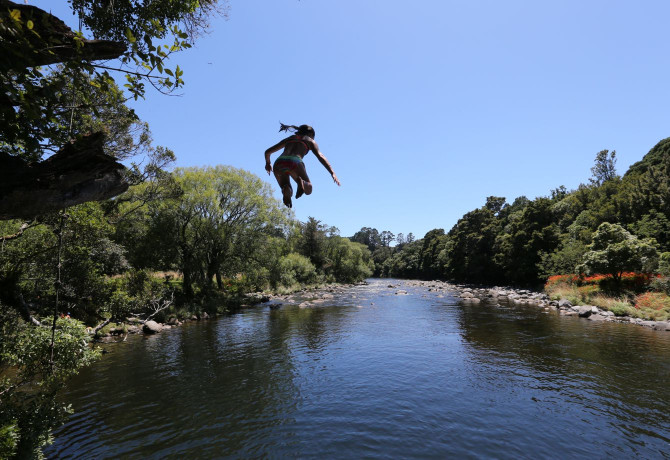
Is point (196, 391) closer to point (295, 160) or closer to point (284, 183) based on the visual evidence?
point (284, 183)

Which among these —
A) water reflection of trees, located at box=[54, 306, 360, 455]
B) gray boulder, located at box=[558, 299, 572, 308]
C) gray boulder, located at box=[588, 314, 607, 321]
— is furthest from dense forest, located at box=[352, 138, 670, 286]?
water reflection of trees, located at box=[54, 306, 360, 455]

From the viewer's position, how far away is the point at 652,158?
1905 inches

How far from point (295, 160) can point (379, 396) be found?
8.74 meters

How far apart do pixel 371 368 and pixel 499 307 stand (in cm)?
2008

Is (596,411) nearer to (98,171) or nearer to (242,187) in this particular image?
(98,171)

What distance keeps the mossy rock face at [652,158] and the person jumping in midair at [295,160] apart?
60.5 meters

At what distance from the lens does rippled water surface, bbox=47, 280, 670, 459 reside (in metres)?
7.07

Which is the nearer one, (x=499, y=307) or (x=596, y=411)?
(x=596, y=411)

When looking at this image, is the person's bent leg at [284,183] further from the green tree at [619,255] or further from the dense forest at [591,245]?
the green tree at [619,255]

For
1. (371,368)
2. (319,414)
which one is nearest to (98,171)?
(319,414)

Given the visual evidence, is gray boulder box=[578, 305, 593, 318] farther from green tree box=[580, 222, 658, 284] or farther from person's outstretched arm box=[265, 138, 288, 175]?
person's outstretched arm box=[265, 138, 288, 175]

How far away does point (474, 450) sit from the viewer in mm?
6832

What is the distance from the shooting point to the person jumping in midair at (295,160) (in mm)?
3236

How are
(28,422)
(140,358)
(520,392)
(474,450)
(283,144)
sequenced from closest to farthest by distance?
1. (283,144)
2. (28,422)
3. (474,450)
4. (520,392)
5. (140,358)
